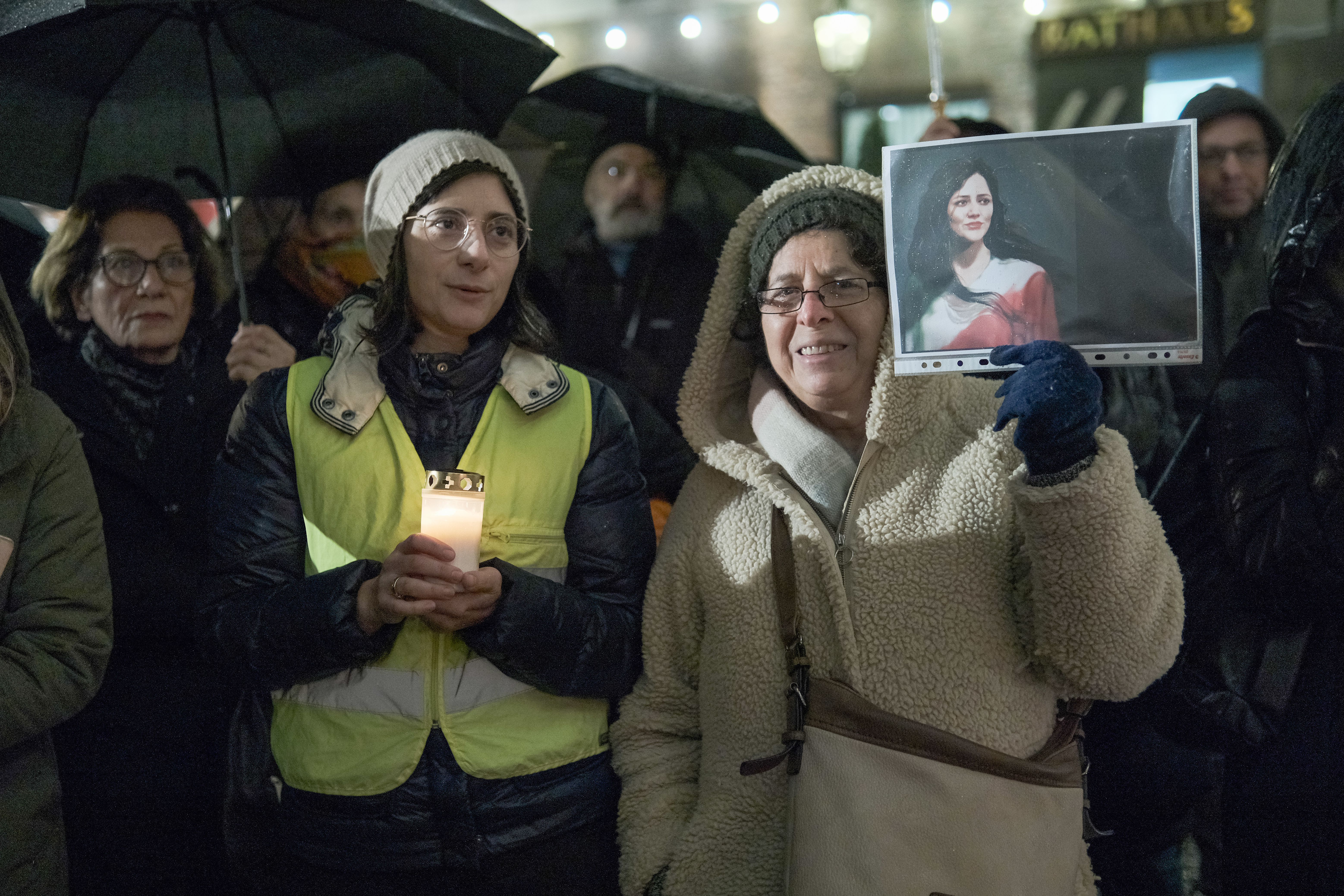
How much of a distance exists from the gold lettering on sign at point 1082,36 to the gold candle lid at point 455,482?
2.81 meters

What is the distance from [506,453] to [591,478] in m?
0.17

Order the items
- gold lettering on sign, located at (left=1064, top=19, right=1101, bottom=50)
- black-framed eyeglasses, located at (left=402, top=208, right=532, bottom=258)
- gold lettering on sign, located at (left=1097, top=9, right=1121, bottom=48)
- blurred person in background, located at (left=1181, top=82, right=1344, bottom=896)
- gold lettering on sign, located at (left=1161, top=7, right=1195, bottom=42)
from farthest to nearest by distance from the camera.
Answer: gold lettering on sign, located at (left=1064, top=19, right=1101, bottom=50)
gold lettering on sign, located at (left=1097, top=9, right=1121, bottom=48)
gold lettering on sign, located at (left=1161, top=7, right=1195, bottom=42)
blurred person in background, located at (left=1181, top=82, right=1344, bottom=896)
black-framed eyeglasses, located at (left=402, top=208, right=532, bottom=258)

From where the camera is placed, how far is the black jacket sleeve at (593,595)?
6.02ft

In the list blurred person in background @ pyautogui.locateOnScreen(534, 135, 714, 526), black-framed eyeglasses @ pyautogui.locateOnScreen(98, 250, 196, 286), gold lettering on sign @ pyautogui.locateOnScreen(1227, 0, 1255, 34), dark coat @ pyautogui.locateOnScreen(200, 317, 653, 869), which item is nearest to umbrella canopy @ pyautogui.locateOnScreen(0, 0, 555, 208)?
black-framed eyeglasses @ pyautogui.locateOnScreen(98, 250, 196, 286)

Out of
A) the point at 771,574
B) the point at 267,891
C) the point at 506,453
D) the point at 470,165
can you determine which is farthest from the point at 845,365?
the point at 267,891

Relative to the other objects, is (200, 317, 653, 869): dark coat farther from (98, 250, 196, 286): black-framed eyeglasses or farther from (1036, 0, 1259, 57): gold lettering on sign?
(1036, 0, 1259, 57): gold lettering on sign

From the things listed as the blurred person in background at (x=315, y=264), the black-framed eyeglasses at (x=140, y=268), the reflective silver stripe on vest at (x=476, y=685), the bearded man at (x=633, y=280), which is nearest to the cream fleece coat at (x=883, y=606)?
the reflective silver stripe on vest at (x=476, y=685)

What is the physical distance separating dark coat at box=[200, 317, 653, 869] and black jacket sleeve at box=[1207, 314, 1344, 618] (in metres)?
1.22

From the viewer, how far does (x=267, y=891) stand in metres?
2.13

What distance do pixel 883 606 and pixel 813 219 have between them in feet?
2.32

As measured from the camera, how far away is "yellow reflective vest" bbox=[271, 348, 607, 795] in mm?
1863

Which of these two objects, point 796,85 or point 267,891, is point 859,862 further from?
point 796,85

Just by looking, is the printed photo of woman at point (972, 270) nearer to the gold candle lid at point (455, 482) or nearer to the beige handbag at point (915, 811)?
the beige handbag at point (915, 811)

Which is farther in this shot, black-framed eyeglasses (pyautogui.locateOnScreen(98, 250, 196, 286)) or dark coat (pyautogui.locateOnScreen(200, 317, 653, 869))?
black-framed eyeglasses (pyautogui.locateOnScreen(98, 250, 196, 286))
